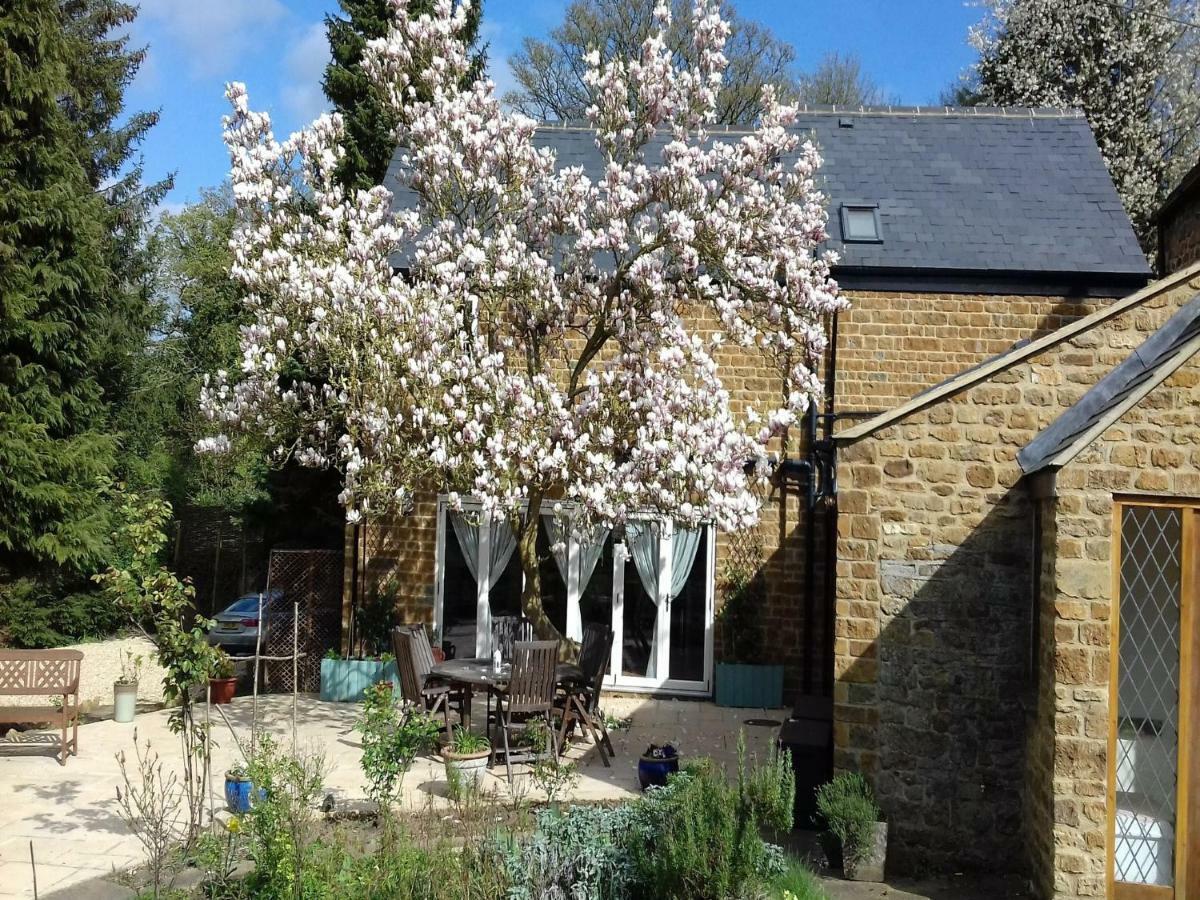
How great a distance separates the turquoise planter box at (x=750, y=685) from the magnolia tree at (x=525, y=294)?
8.76ft

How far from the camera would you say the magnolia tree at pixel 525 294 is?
8.38m

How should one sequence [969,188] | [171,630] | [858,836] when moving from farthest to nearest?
[969,188] < [171,630] < [858,836]

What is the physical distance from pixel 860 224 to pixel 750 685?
5472 millimetres

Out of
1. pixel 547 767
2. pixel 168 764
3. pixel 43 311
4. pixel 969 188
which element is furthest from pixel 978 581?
pixel 43 311

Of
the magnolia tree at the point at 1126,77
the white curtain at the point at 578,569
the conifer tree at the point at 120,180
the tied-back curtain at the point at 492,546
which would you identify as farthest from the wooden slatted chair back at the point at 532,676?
the magnolia tree at the point at 1126,77

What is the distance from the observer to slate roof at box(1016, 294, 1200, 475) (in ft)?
17.6

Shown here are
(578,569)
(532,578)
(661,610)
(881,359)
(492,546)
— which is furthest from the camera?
(492,546)

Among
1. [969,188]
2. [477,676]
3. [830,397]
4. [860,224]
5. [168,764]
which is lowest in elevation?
[168,764]

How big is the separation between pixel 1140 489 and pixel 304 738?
7213 millimetres

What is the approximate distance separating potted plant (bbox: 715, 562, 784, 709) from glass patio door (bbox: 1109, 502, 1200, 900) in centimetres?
587

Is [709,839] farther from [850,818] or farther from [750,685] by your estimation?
[750,685]

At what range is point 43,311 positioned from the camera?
14219mm

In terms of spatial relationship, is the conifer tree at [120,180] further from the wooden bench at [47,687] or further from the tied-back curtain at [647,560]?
the tied-back curtain at [647,560]

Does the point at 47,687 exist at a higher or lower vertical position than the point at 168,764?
higher
